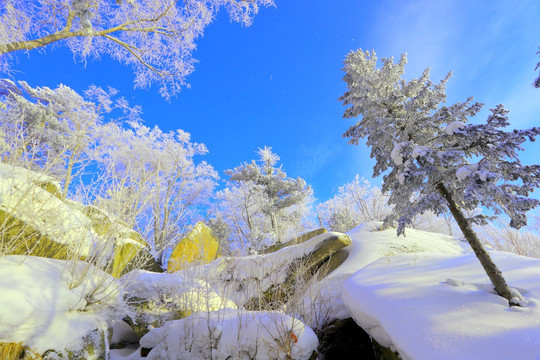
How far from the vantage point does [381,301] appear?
3092 millimetres

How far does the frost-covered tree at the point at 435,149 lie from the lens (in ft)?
9.68

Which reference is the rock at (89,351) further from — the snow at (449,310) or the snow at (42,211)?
the snow at (449,310)

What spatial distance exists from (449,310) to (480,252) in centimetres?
124

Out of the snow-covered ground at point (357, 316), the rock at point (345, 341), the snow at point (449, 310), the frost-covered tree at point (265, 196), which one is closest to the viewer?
the snow at point (449, 310)

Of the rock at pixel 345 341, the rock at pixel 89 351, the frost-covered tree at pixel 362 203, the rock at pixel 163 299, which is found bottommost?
the rock at pixel 345 341

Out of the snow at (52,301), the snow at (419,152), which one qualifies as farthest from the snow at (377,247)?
the snow at (52,301)

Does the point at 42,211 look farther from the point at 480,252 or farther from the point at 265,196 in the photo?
the point at 265,196

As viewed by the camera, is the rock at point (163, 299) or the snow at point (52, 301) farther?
the rock at point (163, 299)

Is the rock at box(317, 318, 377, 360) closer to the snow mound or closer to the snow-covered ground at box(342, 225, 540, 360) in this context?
the snow-covered ground at box(342, 225, 540, 360)

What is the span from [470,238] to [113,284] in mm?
4890

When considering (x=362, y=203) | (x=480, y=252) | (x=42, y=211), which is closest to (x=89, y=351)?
(x=42, y=211)

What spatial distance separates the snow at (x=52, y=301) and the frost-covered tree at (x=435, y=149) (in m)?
4.19

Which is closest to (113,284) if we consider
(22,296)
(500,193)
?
(22,296)

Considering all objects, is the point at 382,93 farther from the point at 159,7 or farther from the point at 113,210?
the point at 159,7
